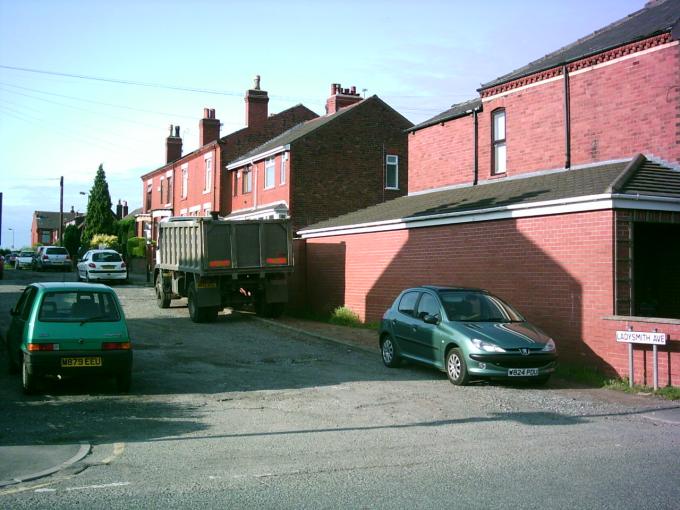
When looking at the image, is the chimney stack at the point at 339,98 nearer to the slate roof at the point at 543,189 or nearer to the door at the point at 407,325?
the slate roof at the point at 543,189

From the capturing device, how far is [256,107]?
38.3 m

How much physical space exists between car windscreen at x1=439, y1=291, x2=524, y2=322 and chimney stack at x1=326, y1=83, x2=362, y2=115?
24.4 metres

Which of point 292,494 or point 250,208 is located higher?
point 250,208

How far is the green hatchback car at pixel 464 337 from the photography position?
10.8m

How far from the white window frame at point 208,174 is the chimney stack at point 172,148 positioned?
33.9ft

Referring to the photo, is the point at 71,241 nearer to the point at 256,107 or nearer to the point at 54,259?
the point at 54,259

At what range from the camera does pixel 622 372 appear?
38.9 ft

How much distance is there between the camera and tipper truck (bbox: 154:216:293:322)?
19.5 metres

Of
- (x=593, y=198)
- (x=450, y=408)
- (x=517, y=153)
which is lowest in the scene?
(x=450, y=408)

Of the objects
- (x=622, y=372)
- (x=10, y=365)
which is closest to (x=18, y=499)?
(x=10, y=365)

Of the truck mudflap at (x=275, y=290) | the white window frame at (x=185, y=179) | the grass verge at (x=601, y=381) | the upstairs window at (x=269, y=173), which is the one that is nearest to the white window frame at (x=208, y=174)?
the white window frame at (x=185, y=179)

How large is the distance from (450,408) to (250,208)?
85.0ft

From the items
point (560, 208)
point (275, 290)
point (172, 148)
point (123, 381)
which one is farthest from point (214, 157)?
point (123, 381)

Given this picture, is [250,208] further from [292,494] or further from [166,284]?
[292,494]
